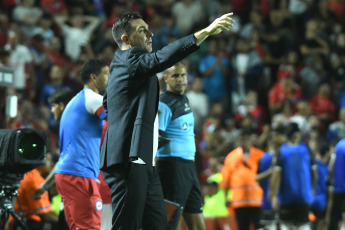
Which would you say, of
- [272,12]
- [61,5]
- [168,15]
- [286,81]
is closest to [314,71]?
[286,81]

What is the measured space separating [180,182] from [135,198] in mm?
2284

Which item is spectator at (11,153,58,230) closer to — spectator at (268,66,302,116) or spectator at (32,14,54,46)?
spectator at (32,14,54,46)

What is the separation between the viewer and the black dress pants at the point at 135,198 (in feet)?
16.8

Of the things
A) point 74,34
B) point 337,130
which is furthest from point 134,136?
point 74,34

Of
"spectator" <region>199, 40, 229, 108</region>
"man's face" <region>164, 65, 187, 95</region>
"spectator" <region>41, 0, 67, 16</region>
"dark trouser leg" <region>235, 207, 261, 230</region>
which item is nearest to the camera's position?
"man's face" <region>164, 65, 187, 95</region>

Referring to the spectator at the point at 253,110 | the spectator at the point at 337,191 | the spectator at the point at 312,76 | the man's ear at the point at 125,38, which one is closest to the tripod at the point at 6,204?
the man's ear at the point at 125,38

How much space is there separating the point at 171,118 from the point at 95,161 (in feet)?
3.66

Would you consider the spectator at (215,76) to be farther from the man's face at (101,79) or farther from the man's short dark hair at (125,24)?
the man's short dark hair at (125,24)

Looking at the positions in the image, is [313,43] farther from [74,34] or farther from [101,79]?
[101,79]

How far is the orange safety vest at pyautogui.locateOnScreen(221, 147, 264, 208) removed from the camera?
11.0 metres

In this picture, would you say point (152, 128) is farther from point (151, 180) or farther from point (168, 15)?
point (168, 15)

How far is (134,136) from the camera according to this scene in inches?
201

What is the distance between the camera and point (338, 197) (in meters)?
10.9

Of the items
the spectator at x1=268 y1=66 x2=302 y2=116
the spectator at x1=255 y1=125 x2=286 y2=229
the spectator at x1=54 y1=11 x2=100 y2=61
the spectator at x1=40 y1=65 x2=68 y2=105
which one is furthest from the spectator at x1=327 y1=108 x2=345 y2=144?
the spectator at x1=54 y1=11 x2=100 y2=61
